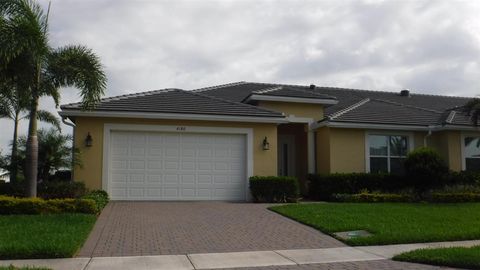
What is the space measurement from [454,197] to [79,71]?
13.1 meters

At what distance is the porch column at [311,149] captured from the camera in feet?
69.4

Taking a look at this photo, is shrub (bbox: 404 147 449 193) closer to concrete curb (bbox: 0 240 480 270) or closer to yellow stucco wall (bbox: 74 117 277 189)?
yellow stucco wall (bbox: 74 117 277 189)

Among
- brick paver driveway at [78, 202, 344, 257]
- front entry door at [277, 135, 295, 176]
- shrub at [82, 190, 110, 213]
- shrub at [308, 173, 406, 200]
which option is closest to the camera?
brick paver driveway at [78, 202, 344, 257]

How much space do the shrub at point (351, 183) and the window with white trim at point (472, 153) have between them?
144 inches

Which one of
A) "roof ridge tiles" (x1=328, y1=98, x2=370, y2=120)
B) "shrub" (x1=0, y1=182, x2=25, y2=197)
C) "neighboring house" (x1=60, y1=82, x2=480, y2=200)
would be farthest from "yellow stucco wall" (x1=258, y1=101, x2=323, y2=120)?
"shrub" (x1=0, y1=182, x2=25, y2=197)

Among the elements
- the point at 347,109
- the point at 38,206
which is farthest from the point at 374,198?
the point at 38,206

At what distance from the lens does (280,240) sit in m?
10.6

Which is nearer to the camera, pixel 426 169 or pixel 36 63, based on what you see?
pixel 36 63

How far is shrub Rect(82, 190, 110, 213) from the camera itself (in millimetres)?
13817

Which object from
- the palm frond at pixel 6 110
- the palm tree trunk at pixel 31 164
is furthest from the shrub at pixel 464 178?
the palm frond at pixel 6 110

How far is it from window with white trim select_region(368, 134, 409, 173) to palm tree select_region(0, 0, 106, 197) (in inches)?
445

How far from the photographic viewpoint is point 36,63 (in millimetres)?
13672

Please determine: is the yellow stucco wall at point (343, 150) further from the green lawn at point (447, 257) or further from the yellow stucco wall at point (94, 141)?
the green lawn at point (447, 257)

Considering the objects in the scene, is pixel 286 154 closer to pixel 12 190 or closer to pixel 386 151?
pixel 386 151
